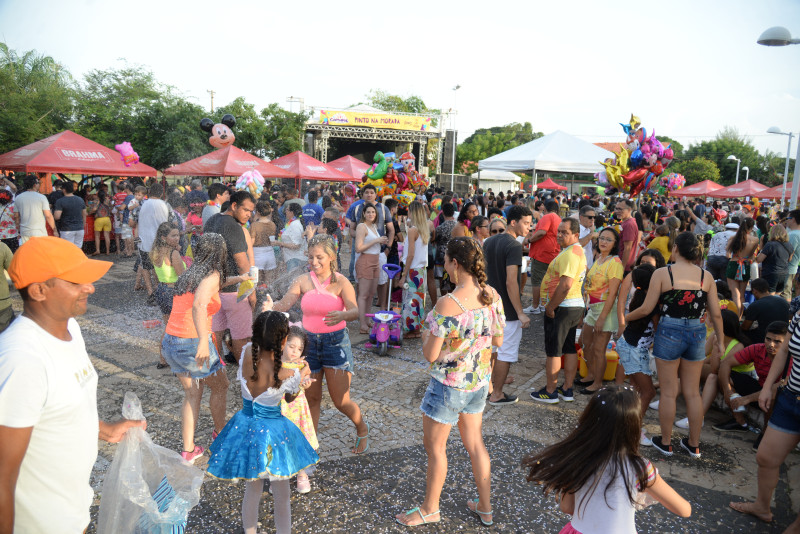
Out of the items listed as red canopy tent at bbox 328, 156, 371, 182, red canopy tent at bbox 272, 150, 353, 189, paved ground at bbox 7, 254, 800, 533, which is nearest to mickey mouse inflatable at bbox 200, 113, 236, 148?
red canopy tent at bbox 272, 150, 353, 189

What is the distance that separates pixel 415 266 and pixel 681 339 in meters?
3.44

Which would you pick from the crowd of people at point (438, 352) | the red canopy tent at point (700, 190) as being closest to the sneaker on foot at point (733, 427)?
the crowd of people at point (438, 352)

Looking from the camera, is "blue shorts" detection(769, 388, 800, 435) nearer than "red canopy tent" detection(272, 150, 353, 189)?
Yes

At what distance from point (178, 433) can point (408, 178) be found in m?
5.59

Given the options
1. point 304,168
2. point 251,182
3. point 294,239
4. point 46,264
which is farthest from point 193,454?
point 304,168

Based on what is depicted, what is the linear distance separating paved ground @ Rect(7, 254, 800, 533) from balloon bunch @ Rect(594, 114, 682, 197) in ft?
11.3

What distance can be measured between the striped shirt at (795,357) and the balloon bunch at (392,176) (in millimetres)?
6065

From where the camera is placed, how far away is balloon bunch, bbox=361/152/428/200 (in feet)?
27.2

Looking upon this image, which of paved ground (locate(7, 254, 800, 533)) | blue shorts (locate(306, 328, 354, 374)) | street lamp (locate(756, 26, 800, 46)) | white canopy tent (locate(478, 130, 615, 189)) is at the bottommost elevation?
paved ground (locate(7, 254, 800, 533))

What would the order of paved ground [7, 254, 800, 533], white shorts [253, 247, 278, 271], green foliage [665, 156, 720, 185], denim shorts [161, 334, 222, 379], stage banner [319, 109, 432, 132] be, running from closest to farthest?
paved ground [7, 254, 800, 533]
denim shorts [161, 334, 222, 379]
white shorts [253, 247, 278, 271]
stage banner [319, 109, 432, 132]
green foliage [665, 156, 720, 185]

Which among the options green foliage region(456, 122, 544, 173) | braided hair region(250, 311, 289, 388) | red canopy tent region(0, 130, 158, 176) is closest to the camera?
braided hair region(250, 311, 289, 388)

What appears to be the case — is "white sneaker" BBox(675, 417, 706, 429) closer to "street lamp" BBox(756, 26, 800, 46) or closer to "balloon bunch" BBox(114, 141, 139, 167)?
"street lamp" BBox(756, 26, 800, 46)

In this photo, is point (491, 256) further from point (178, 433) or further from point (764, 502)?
point (178, 433)

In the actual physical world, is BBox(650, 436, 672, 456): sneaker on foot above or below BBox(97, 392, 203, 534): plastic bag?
below
